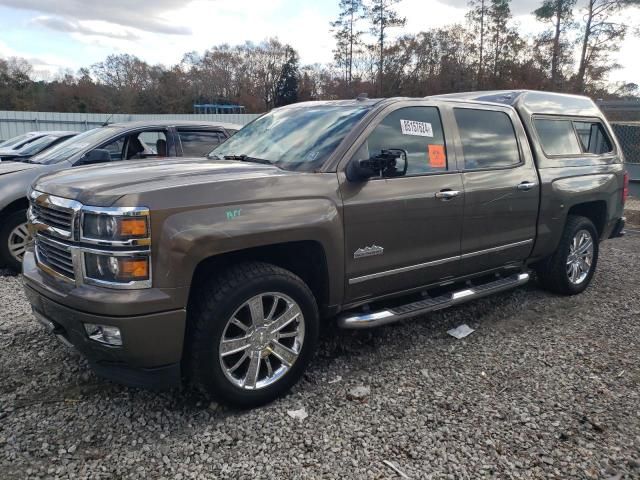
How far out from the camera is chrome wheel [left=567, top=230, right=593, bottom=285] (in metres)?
5.34

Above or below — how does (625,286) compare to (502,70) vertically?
below

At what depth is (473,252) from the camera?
425 centimetres

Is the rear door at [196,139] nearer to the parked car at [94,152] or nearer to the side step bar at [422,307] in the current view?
the parked car at [94,152]

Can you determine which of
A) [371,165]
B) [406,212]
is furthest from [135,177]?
[406,212]

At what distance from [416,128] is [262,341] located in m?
1.98

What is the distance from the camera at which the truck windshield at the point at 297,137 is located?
351 centimetres

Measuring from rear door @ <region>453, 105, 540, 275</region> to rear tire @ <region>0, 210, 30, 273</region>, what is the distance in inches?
184

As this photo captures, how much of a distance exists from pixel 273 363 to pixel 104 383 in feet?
3.74

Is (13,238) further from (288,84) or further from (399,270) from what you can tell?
(288,84)

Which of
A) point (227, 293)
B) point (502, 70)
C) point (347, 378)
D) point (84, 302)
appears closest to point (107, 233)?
point (84, 302)

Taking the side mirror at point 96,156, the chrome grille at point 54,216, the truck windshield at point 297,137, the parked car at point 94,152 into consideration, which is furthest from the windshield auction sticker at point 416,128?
the side mirror at point 96,156

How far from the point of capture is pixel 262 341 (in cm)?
307

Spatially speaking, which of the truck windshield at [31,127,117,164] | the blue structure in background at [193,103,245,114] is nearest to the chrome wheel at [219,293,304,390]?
the truck windshield at [31,127,117,164]

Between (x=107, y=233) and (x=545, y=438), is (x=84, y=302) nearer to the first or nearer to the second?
(x=107, y=233)
